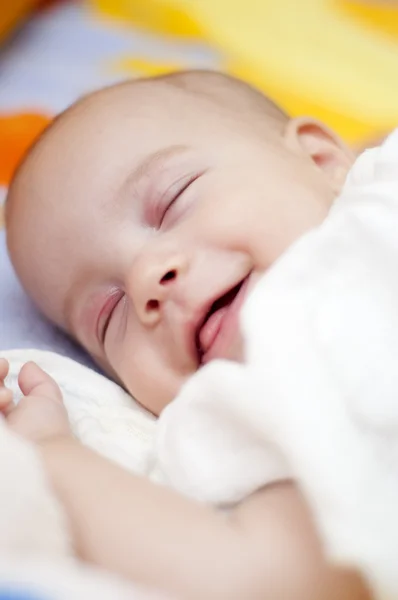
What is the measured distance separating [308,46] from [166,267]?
37.2 inches

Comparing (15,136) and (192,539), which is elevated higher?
(192,539)

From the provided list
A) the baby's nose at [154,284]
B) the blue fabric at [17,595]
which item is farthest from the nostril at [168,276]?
the blue fabric at [17,595]

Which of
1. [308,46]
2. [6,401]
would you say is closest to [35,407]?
[6,401]

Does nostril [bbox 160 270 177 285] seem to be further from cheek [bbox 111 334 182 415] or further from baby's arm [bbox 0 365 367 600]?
baby's arm [bbox 0 365 367 600]

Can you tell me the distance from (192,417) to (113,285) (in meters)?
0.28

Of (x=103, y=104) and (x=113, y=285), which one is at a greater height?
(x=103, y=104)

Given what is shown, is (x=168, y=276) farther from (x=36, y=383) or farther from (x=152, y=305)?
(x=36, y=383)

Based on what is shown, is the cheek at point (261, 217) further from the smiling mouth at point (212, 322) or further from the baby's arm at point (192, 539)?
the baby's arm at point (192, 539)

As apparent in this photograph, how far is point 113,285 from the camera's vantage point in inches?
35.6

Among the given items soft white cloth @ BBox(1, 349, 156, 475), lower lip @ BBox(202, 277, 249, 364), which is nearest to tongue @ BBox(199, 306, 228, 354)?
lower lip @ BBox(202, 277, 249, 364)

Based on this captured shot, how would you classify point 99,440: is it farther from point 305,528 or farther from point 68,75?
point 68,75

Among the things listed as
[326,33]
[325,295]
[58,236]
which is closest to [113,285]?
[58,236]

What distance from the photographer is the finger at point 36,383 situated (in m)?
0.80

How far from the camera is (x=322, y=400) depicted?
595 mm
